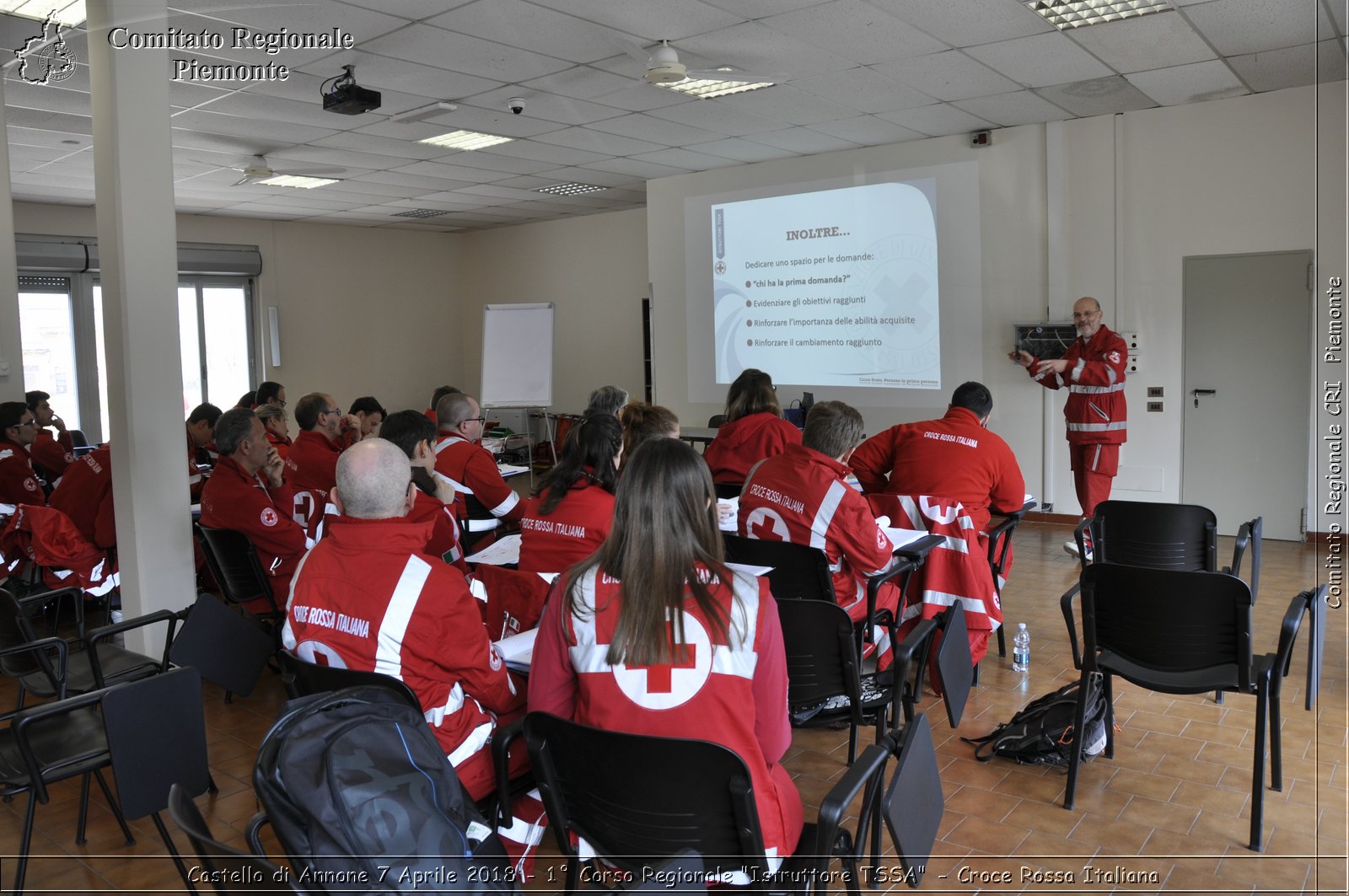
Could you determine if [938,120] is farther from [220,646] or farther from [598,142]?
[220,646]

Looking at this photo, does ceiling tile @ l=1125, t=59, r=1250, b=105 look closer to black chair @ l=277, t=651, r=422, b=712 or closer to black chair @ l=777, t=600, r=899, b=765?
black chair @ l=777, t=600, r=899, b=765

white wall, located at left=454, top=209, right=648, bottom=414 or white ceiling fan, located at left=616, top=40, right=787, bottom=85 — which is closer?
white ceiling fan, located at left=616, top=40, right=787, bottom=85

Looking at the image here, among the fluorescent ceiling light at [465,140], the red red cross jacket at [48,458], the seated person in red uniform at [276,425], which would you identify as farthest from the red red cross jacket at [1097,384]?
the red red cross jacket at [48,458]

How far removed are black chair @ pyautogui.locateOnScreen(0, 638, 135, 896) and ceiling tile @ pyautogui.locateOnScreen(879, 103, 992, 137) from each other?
613cm

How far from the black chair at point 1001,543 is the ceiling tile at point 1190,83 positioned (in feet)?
11.4

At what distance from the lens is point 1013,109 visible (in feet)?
22.4

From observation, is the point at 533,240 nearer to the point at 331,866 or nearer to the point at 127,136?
the point at 127,136

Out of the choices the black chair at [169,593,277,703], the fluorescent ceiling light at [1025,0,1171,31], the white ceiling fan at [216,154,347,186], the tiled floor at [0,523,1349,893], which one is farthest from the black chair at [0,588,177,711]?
the white ceiling fan at [216,154,347,186]

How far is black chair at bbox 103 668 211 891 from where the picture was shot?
233 centimetres

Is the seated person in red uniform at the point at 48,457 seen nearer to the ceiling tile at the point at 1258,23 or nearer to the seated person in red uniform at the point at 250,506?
the seated person in red uniform at the point at 250,506

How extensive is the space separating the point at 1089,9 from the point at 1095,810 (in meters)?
4.01

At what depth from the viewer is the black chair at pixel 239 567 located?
13.4 ft

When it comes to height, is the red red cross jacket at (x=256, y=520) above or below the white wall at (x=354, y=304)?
below

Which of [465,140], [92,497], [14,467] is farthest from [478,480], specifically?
[465,140]
